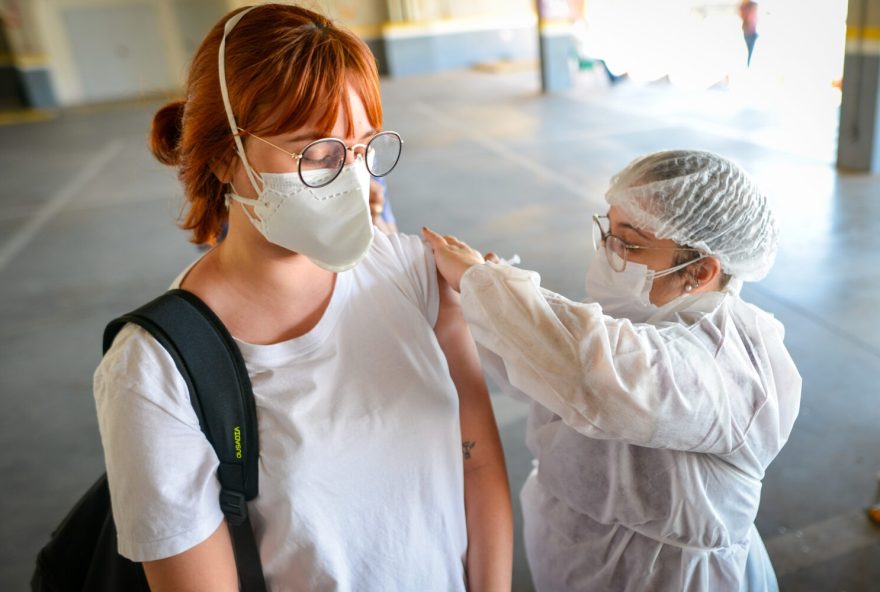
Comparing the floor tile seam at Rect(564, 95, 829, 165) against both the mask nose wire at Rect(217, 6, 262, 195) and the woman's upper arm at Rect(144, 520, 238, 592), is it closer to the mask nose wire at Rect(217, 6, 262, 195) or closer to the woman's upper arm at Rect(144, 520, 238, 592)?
the mask nose wire at Rect(217, 6, 262, 195)

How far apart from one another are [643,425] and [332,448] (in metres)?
0.52

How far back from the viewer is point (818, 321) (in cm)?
376

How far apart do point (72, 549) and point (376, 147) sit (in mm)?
926

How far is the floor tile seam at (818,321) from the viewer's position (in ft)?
11.4

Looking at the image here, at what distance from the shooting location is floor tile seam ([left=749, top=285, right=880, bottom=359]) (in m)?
3.47

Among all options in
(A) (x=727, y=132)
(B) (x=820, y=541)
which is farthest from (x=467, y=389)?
(A) (x=727, y=132)

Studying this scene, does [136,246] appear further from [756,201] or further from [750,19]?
[750,19]

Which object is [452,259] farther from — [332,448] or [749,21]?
[749,21]

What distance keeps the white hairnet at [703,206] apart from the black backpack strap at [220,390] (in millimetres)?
843

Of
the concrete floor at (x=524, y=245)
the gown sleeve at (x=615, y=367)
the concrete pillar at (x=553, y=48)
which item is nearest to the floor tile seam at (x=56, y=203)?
the concrete floor at (x=524, y=245)

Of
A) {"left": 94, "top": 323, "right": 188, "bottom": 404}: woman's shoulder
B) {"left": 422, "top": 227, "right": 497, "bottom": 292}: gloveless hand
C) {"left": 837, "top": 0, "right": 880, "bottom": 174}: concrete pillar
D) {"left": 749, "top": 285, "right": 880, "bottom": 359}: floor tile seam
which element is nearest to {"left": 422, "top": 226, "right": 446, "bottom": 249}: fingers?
{"left": 422, "top": 227, "right": 497, "bottom": 292}: gloveless hand

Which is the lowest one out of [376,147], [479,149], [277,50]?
[479,149]

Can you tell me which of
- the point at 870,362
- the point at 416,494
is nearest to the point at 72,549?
→ the point at 416,494

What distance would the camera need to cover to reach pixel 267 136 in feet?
3.59
